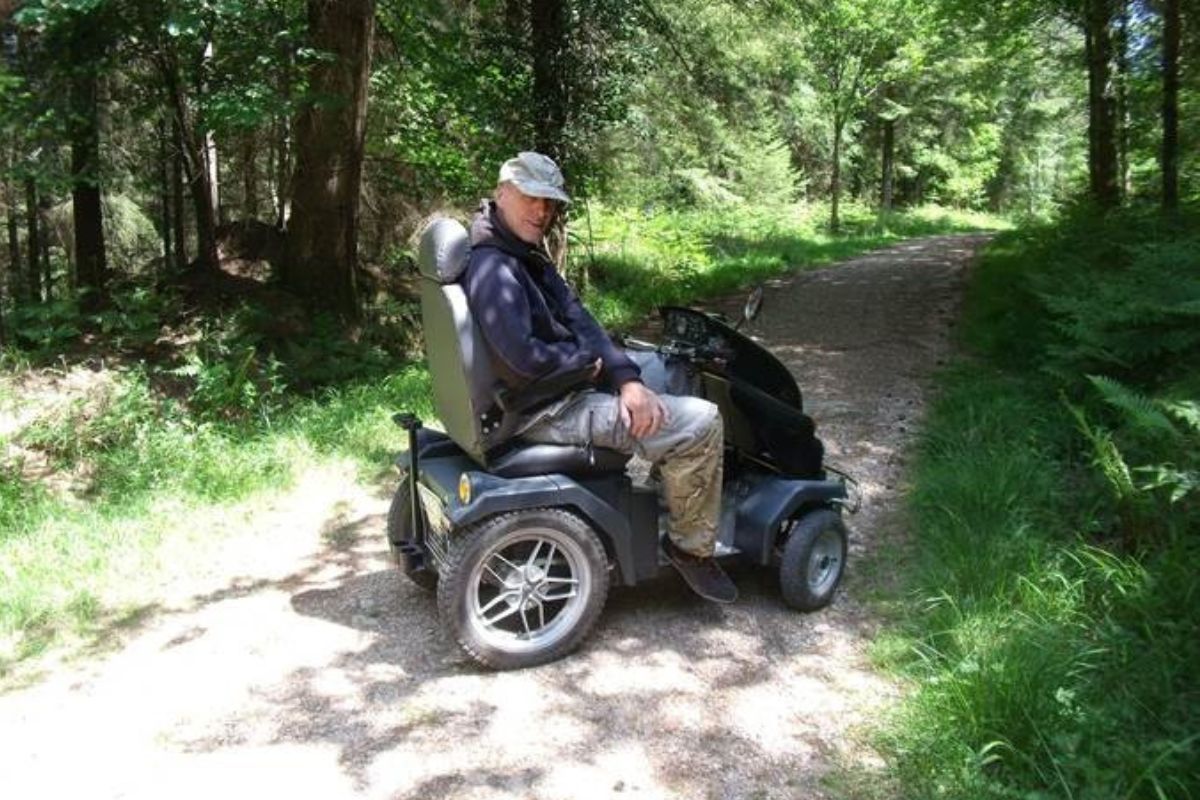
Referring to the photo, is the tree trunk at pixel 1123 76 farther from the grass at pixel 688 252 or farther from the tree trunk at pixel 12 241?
the tree trunk at pixel 12 241

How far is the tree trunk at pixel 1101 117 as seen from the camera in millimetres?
14242

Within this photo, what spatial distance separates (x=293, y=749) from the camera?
325cm

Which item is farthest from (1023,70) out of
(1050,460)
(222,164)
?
(1050,460)

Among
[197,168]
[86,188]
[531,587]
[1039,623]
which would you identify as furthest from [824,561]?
[86,188]

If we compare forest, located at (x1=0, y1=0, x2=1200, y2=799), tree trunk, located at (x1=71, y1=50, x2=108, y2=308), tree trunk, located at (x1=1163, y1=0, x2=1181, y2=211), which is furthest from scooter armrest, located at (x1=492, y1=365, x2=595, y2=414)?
tree trunk, located at (x1=1163, y1=0, x2=1181, y2=211)

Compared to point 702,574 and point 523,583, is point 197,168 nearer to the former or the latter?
point 523,583

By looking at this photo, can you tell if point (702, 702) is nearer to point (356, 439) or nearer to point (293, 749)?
point (293, 749)

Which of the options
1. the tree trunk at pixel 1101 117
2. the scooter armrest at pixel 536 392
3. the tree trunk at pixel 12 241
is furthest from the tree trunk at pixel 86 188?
the tree trunk at pixel 1101 117

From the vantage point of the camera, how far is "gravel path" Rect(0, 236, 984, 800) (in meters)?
3.10

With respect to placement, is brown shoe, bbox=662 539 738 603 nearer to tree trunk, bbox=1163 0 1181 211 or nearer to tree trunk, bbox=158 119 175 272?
tree trunk, bbox=1163 0 1181 211

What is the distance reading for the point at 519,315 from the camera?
355cm

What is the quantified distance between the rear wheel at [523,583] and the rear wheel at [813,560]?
0.89m

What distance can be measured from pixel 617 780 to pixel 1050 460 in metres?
3.70

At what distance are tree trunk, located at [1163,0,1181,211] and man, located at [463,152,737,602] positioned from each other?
8447 mm
